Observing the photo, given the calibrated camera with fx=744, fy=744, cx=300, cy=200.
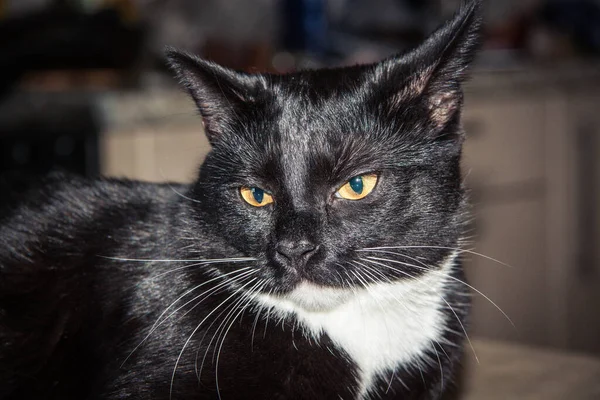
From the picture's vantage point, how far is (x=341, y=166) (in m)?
1.07

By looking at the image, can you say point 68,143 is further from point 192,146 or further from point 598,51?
point 598,51

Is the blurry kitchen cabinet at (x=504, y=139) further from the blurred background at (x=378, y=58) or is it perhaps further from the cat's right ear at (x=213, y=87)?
the cat's right ear at (x=213, y=87)

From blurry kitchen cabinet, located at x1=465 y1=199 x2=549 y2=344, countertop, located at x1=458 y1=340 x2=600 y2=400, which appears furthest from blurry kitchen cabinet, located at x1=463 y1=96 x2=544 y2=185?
countertop, located at x1=458 y1=340 x2=600 y2=400

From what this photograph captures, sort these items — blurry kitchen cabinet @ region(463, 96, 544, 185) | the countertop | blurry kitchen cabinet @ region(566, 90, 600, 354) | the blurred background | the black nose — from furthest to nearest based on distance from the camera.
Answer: blurry kitchen cabinet @ region(566, 90, 600, 354) < blurry kitchen cabinet @ region(463, 96, 544, 185) < the blurred background < the countertop < the black nose

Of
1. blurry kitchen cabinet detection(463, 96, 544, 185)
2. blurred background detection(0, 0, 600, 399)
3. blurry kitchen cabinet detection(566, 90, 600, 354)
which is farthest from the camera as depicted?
blurry kitchen cabinet detection(566, 90, 600, 354)

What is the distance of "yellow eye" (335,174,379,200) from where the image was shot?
108 centimetres

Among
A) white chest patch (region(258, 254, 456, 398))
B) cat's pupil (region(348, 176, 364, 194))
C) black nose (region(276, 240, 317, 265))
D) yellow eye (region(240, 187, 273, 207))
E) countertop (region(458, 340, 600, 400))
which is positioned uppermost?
cat's pupil (region(348, 176, 364, 194))

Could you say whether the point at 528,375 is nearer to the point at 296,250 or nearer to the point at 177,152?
the point at 296,250

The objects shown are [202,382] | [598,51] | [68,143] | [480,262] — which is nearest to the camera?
[202,382]

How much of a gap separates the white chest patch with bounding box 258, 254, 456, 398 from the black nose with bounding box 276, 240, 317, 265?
2.0 inches

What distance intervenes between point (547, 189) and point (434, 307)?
246 centimetres

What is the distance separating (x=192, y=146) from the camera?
7.89 feet

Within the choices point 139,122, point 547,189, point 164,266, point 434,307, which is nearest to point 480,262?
point 547,189

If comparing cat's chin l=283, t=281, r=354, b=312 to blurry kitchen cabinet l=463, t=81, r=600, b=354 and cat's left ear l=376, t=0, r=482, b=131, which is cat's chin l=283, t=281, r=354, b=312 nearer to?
cat's left ear l=376, t=0, r=482, b=131
